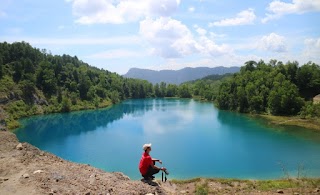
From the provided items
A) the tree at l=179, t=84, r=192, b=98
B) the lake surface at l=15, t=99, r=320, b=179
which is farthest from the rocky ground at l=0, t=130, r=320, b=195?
the tree at l=179, t=84, r=192, b=98

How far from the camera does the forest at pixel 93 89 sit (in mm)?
80312

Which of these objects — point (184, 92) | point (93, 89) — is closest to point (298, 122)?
point (93, 89)

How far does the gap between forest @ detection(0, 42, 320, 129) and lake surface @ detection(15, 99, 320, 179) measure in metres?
15.0

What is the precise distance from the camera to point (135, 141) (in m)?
52.6

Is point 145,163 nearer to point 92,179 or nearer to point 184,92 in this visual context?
point 92,179

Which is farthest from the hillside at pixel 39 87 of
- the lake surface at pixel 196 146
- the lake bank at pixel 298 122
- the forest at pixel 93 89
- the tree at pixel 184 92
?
the lake bank at pixel 298 122

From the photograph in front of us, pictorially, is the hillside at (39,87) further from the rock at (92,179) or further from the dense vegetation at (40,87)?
the rock at (92,179)

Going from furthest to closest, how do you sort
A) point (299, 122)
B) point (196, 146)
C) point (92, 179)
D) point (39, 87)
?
point (39, 87), point (299, 122), point (196, 146), point (92, 179)

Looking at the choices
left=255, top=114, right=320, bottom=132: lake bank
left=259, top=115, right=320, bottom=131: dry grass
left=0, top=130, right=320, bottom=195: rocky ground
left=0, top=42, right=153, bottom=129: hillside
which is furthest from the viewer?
left=0, top=42, right=153, bottom=129: hillside

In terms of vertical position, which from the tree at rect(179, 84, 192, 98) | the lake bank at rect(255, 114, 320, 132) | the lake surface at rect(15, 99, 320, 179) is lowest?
the lake surface at rect(15, 99, 320, 179)

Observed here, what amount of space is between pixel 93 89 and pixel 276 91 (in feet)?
274

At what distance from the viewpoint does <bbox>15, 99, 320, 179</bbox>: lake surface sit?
33.9m

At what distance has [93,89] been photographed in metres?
136

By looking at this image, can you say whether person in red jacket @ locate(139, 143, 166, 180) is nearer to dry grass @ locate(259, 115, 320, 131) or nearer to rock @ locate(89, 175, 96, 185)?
rock @ locate(89, 175, 96, 185)
